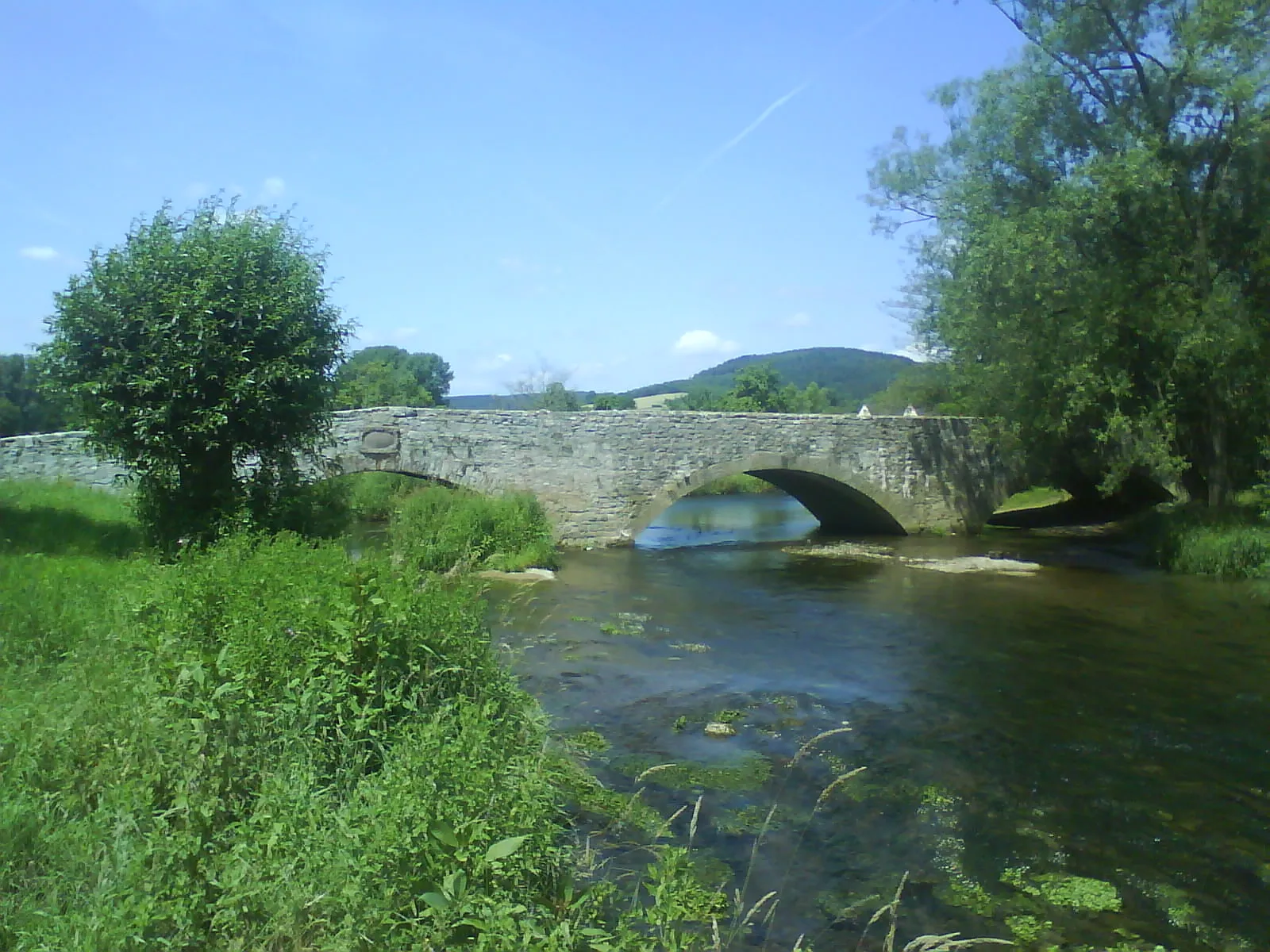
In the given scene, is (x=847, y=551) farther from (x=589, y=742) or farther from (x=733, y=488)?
(x=733, y=488)

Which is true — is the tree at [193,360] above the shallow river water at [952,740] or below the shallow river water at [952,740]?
above

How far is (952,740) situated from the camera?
674 centimetres

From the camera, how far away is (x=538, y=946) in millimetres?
3117

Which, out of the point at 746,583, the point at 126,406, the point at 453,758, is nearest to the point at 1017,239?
the point at 746,583

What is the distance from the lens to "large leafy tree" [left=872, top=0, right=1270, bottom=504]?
13930 mm

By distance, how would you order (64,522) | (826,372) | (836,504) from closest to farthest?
(64,522)
(836,504)
(826,372)

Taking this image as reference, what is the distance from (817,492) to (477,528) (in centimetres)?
980

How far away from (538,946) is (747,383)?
175ft

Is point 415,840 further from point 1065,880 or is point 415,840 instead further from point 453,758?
point 1065,880

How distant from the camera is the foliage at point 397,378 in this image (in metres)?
46.0

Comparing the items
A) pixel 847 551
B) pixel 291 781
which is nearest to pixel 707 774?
pixel 291 781

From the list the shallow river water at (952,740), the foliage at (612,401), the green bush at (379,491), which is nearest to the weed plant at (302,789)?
the shallow river water at (952,740)

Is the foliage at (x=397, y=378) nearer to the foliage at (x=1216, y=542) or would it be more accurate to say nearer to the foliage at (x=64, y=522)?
the foliage at (x=64, y=522)

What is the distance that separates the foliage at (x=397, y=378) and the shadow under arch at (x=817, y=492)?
588 cm
